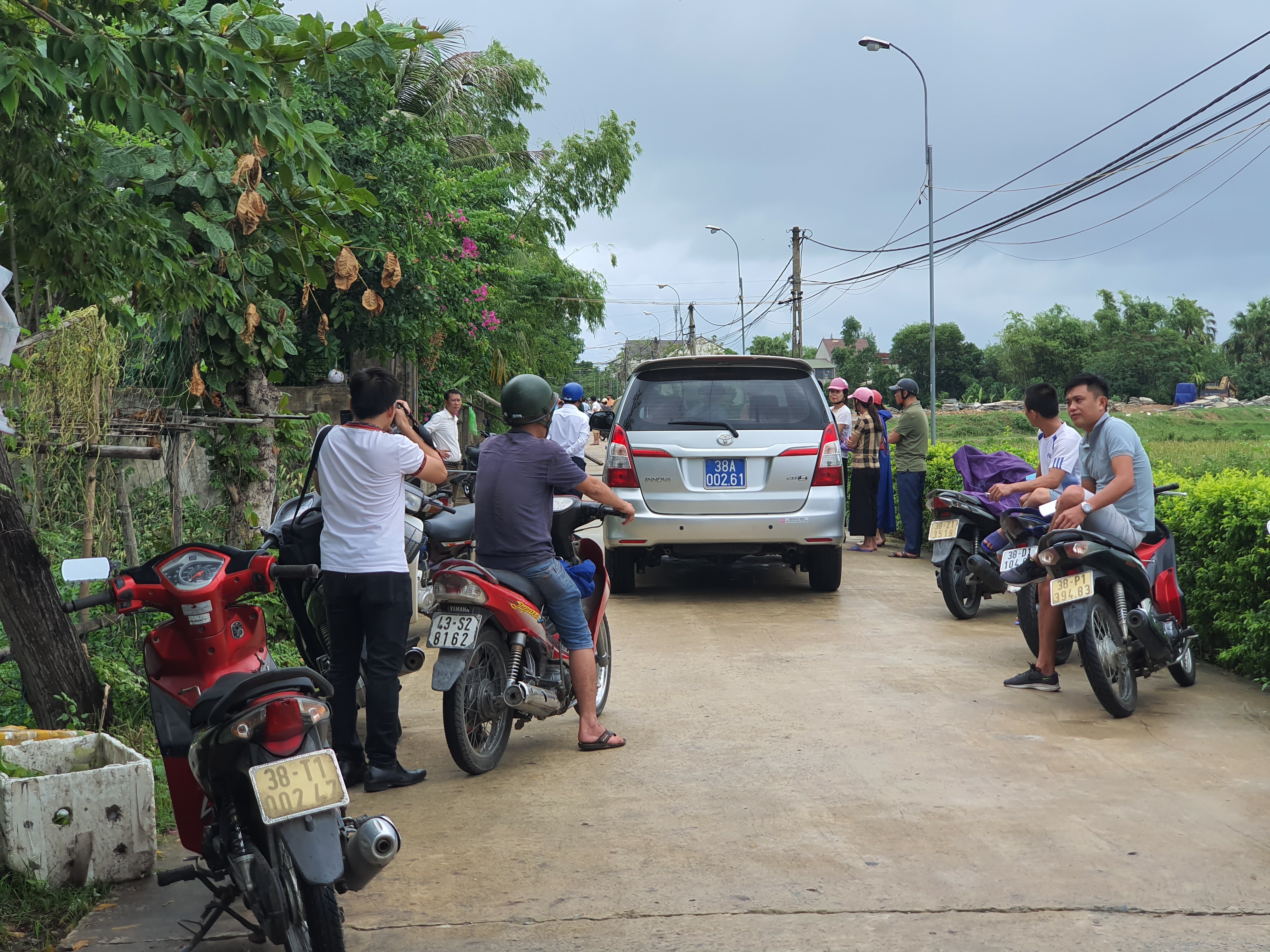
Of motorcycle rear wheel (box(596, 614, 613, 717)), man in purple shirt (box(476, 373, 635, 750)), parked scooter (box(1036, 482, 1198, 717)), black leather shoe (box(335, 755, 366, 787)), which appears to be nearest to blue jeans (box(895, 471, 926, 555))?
parked scooter (box(1036, 482, 1198, 717))

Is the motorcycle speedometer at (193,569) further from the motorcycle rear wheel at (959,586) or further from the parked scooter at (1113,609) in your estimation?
the motorcycle rear wheel at (959,586)

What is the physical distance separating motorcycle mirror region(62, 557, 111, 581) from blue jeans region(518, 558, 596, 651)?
7.29 feet

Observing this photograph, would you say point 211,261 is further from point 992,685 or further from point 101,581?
point 992,685

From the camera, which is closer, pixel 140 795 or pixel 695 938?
pixel 695 938

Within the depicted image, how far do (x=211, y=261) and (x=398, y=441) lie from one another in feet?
6.15

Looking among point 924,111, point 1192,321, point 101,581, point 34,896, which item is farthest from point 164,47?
point 1192,321

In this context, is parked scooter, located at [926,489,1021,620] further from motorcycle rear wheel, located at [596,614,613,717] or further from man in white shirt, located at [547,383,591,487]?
man in white shirt, located at [547,383,591,487]

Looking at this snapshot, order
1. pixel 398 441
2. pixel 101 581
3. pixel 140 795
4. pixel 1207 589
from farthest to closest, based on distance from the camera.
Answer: pixel 1207 589 < pixel 101 581 < pixel 398 441 < pixel 140 795

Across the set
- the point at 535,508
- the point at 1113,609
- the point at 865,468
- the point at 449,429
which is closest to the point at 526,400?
the point at 535,508

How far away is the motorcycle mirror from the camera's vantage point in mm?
3623

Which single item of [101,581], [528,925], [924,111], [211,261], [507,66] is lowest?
[528,925]

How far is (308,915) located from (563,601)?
2.56 m

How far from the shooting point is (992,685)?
689 cm

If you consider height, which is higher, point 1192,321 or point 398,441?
point 1192,321
